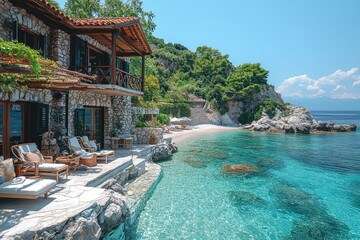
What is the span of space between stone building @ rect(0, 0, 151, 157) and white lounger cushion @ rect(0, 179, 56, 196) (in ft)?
9.86

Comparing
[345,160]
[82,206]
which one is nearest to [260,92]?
[345,160]

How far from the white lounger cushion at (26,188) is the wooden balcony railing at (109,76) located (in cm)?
641

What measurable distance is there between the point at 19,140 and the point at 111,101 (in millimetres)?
7350

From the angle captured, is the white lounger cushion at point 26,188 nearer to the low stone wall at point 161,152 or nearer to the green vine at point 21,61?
the green vine at point 21,61

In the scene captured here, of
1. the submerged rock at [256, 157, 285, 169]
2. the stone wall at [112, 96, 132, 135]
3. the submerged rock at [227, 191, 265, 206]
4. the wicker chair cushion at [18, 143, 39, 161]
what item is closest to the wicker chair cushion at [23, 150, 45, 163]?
the wicker chair cushion at [18, 143, 39, 161]

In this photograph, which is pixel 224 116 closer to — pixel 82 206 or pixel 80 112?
pixel 80 112

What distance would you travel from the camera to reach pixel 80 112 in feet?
Result: 40.0

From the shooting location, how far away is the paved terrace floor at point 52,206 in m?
4.78

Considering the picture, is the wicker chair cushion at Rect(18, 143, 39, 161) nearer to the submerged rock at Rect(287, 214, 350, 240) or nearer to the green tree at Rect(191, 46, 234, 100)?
the submerged rock at Rect(287, 214, 350, 240)

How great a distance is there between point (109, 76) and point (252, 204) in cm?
832

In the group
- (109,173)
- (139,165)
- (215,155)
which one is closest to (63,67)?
(109,173)

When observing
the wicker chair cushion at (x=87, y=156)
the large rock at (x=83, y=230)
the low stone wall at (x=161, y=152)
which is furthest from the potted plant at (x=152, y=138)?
the large rock at (x=83, y=230)

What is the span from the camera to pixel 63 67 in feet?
36.5

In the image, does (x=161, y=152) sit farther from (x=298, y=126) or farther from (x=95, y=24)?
(x=298, y=126)
